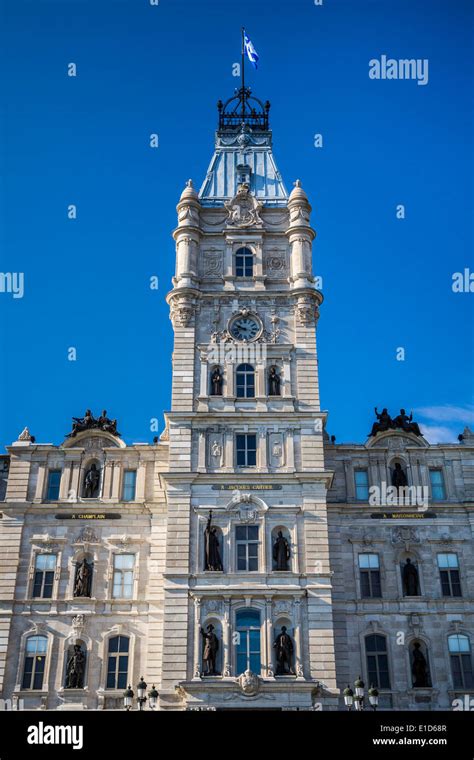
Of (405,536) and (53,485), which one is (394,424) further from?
(53,485)

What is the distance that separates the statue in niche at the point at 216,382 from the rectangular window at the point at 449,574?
1546cm

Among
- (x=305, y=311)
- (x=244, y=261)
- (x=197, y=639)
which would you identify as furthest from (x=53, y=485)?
(x=305, y=311)

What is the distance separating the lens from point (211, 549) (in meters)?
45.7

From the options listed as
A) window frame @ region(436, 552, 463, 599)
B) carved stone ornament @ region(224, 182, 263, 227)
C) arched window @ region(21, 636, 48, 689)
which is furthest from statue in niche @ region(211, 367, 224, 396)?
arched window @ region(21, 636, 48, 689)

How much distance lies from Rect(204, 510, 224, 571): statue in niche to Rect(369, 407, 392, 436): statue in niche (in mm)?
12559

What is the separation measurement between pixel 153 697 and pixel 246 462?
1319 centimetres

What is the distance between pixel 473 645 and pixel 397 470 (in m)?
10.6

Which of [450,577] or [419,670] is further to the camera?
[450,577]

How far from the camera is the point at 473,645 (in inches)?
1863

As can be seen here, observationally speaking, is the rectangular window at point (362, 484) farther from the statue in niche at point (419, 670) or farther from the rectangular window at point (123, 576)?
the rectangular window at point (123, 576)

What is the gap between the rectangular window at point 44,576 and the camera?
1897 inches

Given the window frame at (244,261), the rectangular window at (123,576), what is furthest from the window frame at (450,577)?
the window frame at (244,261)

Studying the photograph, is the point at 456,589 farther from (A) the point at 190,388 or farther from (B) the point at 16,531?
(B) the point at 16,531
